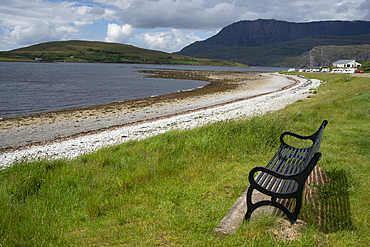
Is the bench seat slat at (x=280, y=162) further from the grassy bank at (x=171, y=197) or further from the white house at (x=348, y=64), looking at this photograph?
the white house at (x=348, y=64)

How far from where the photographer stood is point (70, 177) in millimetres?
5793

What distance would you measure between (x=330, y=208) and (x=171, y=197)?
2.89 metres

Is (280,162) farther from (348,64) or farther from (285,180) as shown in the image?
(348,64)

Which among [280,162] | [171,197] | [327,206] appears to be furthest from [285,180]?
[171,197]

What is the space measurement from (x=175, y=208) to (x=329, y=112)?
1128cm

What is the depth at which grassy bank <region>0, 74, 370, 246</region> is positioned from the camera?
11.5ft

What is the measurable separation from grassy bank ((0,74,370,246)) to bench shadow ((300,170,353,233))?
0.8 inches

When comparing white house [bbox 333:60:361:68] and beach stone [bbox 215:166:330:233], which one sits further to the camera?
white house [bbox 333:60:361:68]

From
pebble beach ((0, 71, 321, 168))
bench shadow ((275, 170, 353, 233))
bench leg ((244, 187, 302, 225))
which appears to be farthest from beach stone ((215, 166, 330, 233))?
pebble beach ((0, 71, 321, 168))

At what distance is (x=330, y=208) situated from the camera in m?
4.11

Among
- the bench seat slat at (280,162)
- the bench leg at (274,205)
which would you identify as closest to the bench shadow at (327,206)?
the bench leg at (274,205)

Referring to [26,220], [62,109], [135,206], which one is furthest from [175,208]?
[62,109]

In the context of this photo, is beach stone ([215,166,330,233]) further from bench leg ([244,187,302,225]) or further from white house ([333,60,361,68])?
white house ([333,60,361,68])

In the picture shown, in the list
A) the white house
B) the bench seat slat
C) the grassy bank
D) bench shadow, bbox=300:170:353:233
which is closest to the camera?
the grassy bank
